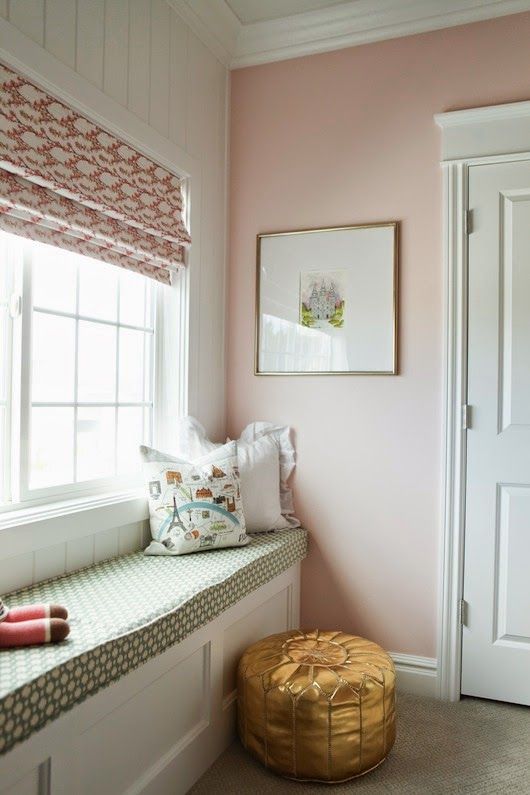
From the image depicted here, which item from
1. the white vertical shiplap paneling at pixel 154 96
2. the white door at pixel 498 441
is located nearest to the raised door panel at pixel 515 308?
the white door at pixel 498 441

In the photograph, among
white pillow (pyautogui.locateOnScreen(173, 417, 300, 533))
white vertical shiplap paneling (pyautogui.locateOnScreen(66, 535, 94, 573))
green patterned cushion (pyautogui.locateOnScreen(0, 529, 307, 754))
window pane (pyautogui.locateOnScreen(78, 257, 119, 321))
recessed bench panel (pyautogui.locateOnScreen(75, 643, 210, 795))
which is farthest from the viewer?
Answer: white pillow (pyautogui.locateOnScreen(173, 417, 300, 533))

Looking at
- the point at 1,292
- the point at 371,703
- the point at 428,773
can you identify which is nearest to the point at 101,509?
the point at 1,292

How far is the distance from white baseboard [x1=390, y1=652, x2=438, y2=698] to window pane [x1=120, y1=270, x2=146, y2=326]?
1692 millimetres

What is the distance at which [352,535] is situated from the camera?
271cm

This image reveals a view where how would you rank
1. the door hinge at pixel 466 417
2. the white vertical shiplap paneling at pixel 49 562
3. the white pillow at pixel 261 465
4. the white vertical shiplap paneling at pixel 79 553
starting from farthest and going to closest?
the white pillow at pixel 261 465 < the door hinge at pixel 466 417 < the white vertical shiplap paneling at pixel 79 553 < the white vertical shiplap paneling at pixel 49 562

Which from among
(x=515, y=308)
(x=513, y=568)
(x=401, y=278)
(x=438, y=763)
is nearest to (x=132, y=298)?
(x=401, y=278)

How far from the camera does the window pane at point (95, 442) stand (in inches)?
86.8

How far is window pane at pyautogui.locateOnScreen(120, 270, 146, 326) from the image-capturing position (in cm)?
243

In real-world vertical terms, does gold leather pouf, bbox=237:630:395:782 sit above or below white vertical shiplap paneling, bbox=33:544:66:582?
below

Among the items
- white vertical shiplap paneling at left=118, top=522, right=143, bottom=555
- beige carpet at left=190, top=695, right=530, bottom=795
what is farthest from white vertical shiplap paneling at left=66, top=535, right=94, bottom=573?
beige carpet at left=190, top=695, right=530, bottom=795

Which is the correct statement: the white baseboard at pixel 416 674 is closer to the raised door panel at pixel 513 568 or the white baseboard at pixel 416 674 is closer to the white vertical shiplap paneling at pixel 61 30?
the raised door panel at pixel 513 568

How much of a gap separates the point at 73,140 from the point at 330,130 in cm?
122

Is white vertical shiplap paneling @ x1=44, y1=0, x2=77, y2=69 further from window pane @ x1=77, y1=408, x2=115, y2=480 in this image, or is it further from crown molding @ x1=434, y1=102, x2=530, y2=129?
crown molding @ x1=434, y1=102, x2=530, y2=129

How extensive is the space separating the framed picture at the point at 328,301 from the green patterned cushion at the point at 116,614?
781mm
